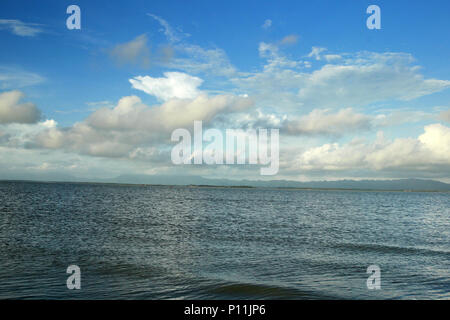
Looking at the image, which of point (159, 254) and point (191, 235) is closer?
point (159, 254)

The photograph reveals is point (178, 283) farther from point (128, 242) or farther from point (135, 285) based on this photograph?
point (128, 242)

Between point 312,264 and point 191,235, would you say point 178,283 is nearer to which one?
point 312,264

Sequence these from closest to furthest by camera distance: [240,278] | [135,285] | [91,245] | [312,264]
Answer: [135,285] < [240,278] < [312,264] < [91,245]

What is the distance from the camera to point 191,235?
36.6m

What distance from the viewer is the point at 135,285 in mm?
18500

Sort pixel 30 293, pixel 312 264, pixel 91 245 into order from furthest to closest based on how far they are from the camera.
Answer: pixel 91 245
pixel 312 264
pixel 30 293

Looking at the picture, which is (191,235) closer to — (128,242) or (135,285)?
(128,242)

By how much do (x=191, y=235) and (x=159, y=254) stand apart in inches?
400
